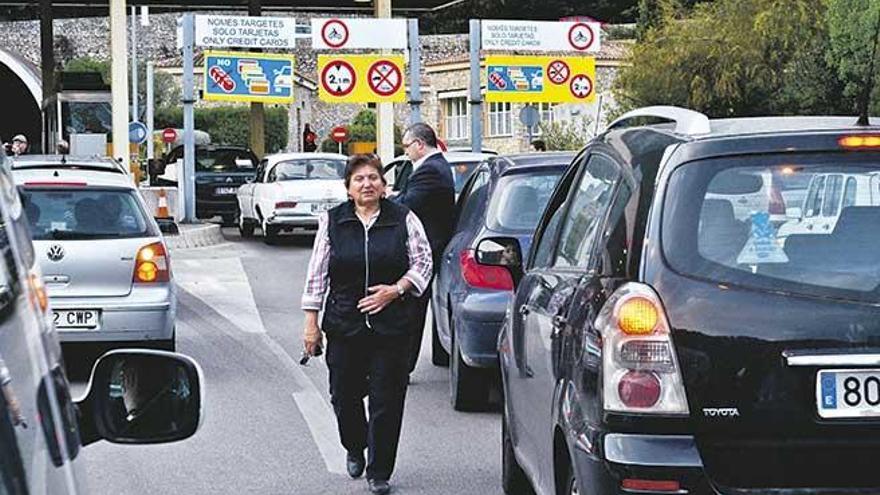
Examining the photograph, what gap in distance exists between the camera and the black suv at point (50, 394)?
235 centimetres

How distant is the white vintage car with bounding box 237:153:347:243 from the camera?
91.3 feet

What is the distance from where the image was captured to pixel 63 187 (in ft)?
41.6

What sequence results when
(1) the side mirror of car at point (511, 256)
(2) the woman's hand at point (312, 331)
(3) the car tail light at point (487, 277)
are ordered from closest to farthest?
(1) the side mirror of car at point (511, 256) < (2) the woman's hand at point (312, 331) < (3) the car tail light at point (487, 277)

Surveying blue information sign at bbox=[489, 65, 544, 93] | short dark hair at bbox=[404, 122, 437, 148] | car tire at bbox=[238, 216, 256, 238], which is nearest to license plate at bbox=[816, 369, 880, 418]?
short dark hair at bbox=[404, 122, 437, 148]

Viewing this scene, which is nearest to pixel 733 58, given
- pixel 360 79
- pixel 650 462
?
pixel 360 79

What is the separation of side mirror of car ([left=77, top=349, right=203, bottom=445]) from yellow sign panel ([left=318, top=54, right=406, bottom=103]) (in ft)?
95.5

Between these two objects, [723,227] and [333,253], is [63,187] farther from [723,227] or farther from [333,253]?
[723,227]

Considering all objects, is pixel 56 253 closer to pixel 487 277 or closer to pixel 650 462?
pixel 487 277

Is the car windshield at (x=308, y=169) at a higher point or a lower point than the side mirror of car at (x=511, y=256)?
higher

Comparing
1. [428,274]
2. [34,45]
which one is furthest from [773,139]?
[34,45]

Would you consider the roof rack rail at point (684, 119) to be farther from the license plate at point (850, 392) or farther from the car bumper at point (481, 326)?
the car bumper at point (481, 326)

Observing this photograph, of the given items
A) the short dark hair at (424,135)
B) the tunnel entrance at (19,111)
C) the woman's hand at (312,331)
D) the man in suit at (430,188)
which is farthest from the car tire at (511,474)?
the tunnel entrance at (19,111)

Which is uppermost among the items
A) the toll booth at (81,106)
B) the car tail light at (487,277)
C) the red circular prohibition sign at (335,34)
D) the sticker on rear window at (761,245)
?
the red circular prohibition sign at (335,34)

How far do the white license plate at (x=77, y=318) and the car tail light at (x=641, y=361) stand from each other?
7.73 meters
